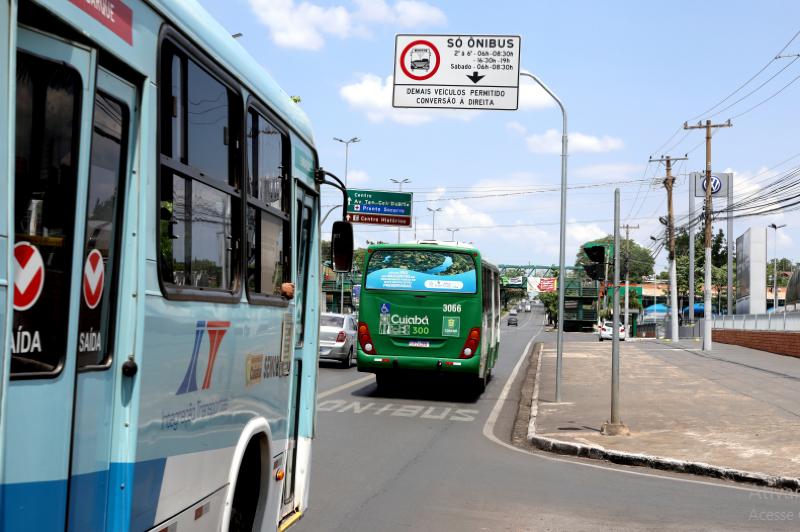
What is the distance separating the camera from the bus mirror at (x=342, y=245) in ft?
22.7

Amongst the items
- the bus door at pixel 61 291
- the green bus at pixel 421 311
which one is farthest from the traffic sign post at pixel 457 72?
the bus door at pixel 61 291

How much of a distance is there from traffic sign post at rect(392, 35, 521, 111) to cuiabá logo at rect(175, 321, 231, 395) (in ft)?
35.1

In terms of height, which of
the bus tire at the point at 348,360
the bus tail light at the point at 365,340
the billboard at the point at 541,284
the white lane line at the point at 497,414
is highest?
the billboard at the point at 541,284

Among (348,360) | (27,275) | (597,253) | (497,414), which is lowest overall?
(497,414)

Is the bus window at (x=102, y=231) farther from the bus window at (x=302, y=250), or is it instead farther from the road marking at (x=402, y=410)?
the road marking at (x=402, y=410)

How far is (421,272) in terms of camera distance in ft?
54.1

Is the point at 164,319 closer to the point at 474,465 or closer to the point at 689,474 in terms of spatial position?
the point at 474,465

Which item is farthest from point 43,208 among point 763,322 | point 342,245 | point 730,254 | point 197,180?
point 730,254

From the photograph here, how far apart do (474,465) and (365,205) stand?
33.1 meters

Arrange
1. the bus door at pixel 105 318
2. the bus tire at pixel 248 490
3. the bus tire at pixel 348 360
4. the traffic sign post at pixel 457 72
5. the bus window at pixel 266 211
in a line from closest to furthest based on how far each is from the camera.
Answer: the bus door at pixel 105 318 < the bus window at pixel 266 211 < the bus tire at pixel 248 490 < the traffic sign post at pixel 457 72 < the bus tire at pixel 348 360

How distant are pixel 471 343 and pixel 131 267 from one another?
13.7 metres

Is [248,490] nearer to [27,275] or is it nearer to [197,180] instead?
[197,180]

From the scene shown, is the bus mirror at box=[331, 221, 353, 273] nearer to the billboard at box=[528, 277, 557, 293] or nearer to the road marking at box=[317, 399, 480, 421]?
the road marking at box=[317, 399, 480, 421]

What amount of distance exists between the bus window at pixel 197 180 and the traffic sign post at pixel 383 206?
1501 inches
